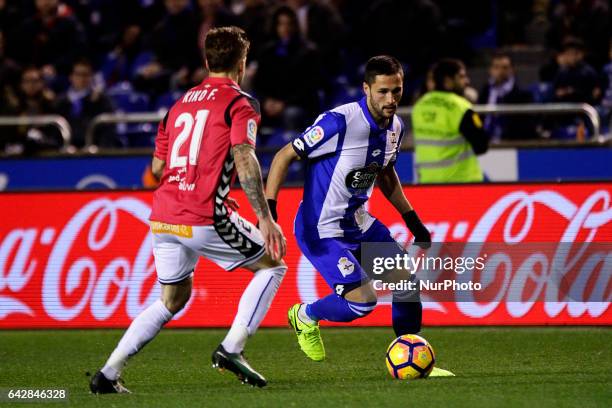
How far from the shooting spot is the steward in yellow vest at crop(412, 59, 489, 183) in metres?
11.5

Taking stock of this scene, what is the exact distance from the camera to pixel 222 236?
6762mm

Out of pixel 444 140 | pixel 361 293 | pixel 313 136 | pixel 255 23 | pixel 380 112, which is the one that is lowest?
pixel 444 140

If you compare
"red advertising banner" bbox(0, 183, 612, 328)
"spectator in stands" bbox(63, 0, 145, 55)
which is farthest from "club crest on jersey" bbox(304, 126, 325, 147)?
"spectator in stands" bbox(63, 0, 145, 55)

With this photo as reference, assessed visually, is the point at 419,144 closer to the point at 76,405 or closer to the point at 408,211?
the point at 408,211

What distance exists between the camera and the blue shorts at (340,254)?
25.4ft

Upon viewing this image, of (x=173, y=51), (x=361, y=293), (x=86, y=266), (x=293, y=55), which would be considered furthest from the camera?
(x=173, y=51)

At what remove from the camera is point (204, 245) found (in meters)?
6.79

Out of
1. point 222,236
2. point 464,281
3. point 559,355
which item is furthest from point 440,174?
point 222,236

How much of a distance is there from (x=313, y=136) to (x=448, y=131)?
13.9 ft

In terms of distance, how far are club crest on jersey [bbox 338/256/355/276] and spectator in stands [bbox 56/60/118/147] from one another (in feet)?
27.0

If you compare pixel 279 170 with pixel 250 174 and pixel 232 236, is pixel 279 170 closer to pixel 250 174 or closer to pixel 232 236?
pixel 232 236

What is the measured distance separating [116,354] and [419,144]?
5.89 meters

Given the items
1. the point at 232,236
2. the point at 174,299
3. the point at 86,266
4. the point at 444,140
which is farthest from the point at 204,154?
the point at 444,140

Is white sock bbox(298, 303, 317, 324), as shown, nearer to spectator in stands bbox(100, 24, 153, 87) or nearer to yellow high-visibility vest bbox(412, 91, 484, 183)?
yellow high-visibility vest bbox(412, 91, 484, 183)
